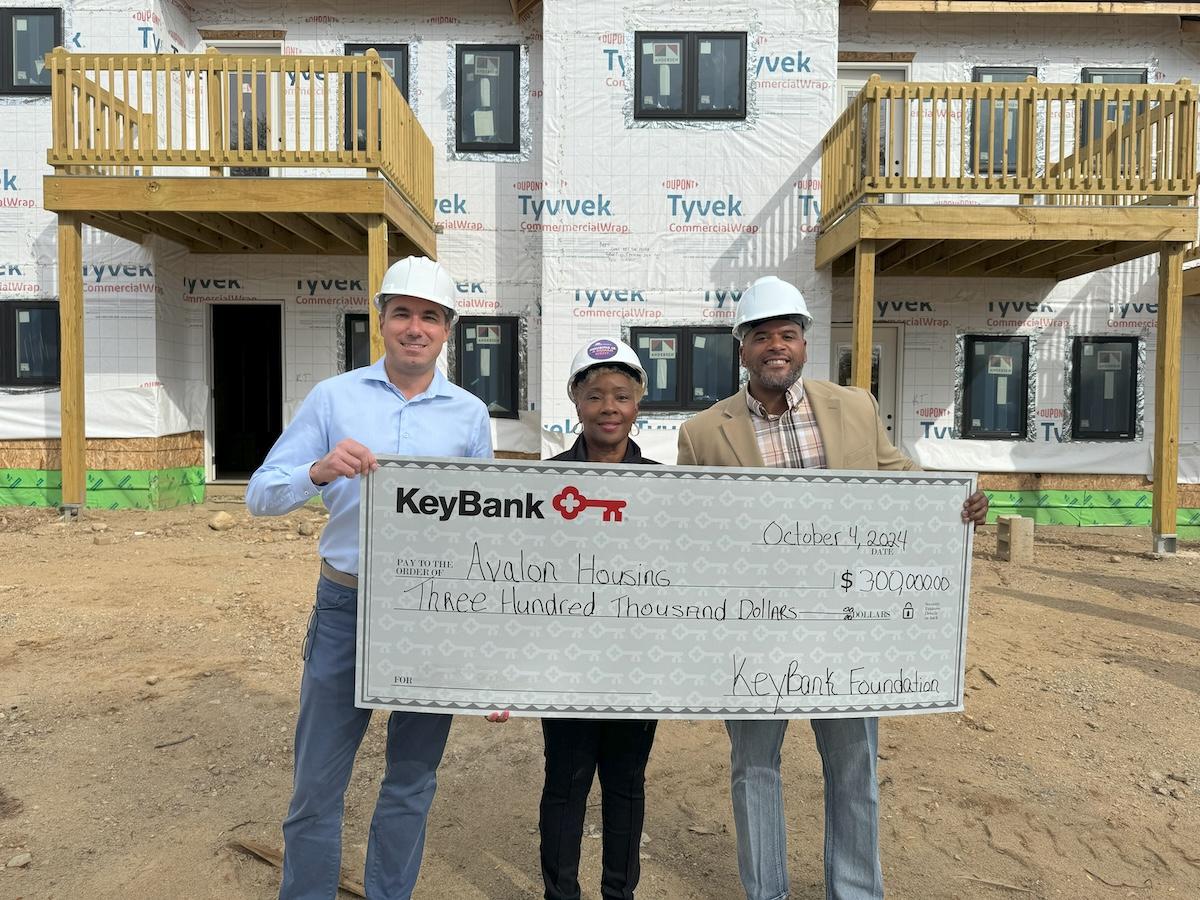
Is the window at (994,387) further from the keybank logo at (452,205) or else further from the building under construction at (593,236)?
the keybank logo at (452,205)

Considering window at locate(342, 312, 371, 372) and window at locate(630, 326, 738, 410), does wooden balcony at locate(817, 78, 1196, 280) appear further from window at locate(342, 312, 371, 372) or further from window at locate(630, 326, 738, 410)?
window at locate(342, 312, 371, 372)

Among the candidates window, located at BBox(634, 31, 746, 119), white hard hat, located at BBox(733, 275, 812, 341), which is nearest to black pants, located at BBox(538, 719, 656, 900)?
white hard hat, located at BBox(733, 275, 812, 341)

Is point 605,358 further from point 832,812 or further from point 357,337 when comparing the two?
point 357,337

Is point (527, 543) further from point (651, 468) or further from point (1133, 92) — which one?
point (1133, 92)

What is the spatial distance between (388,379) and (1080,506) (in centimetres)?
1157

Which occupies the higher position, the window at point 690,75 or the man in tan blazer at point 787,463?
the window at point 690,75

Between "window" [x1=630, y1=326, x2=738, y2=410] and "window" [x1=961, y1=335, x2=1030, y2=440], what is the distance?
11.1ft

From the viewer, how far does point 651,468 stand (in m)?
2.45

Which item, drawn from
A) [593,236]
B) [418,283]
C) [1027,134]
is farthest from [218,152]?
[1027,134]

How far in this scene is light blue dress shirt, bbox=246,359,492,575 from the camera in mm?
2377

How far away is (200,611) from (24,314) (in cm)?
725

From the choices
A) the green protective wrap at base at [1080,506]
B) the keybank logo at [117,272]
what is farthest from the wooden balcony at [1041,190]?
the keybank logo at [117,272]

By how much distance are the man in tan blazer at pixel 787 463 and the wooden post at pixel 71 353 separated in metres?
9.44

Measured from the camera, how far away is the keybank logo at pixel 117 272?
35.6 ft
